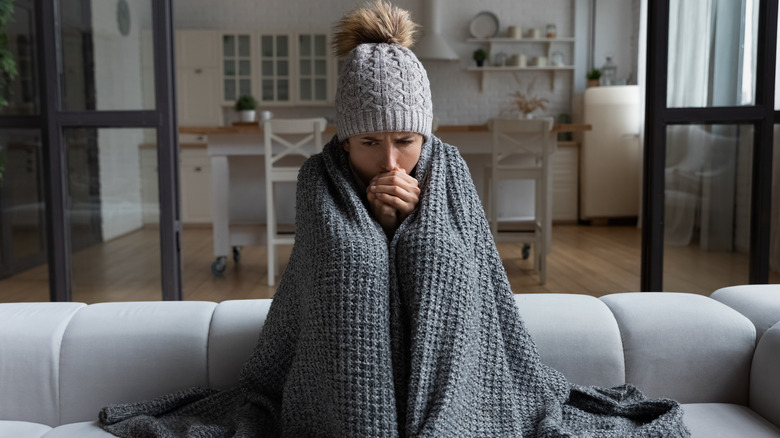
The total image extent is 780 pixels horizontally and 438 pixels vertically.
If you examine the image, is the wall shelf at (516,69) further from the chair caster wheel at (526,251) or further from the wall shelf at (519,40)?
the chair caster wheel at (526,251)

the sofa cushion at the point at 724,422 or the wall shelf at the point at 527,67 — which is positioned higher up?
the wall shelf at the point at 527,67

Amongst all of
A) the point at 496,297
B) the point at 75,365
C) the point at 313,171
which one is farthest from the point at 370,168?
the point at 75,365

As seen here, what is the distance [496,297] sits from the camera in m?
1.23

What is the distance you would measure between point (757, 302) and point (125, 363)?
132 cm

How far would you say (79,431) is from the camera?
4.24 feet

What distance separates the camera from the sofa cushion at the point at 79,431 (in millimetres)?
1267

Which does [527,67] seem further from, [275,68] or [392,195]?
[392,195]

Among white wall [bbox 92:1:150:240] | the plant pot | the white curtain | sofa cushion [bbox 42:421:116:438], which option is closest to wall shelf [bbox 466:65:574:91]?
the plant pot

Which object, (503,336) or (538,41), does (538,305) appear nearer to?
(503,336)

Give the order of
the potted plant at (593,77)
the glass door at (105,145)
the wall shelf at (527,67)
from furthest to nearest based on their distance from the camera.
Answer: the wall shelf at (527,67) < the potted plant at (593,77) < the glass door at (105,145)

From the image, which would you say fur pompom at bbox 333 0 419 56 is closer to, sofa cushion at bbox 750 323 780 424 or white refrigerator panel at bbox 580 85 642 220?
sofa cushion at bbox 750 323 780 424

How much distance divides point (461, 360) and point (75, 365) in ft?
2.60

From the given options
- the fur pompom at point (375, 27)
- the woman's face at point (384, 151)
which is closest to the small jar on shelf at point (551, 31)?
the fur pompom at point (375, 27)

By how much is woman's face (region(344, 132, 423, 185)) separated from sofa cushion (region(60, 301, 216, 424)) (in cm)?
50
